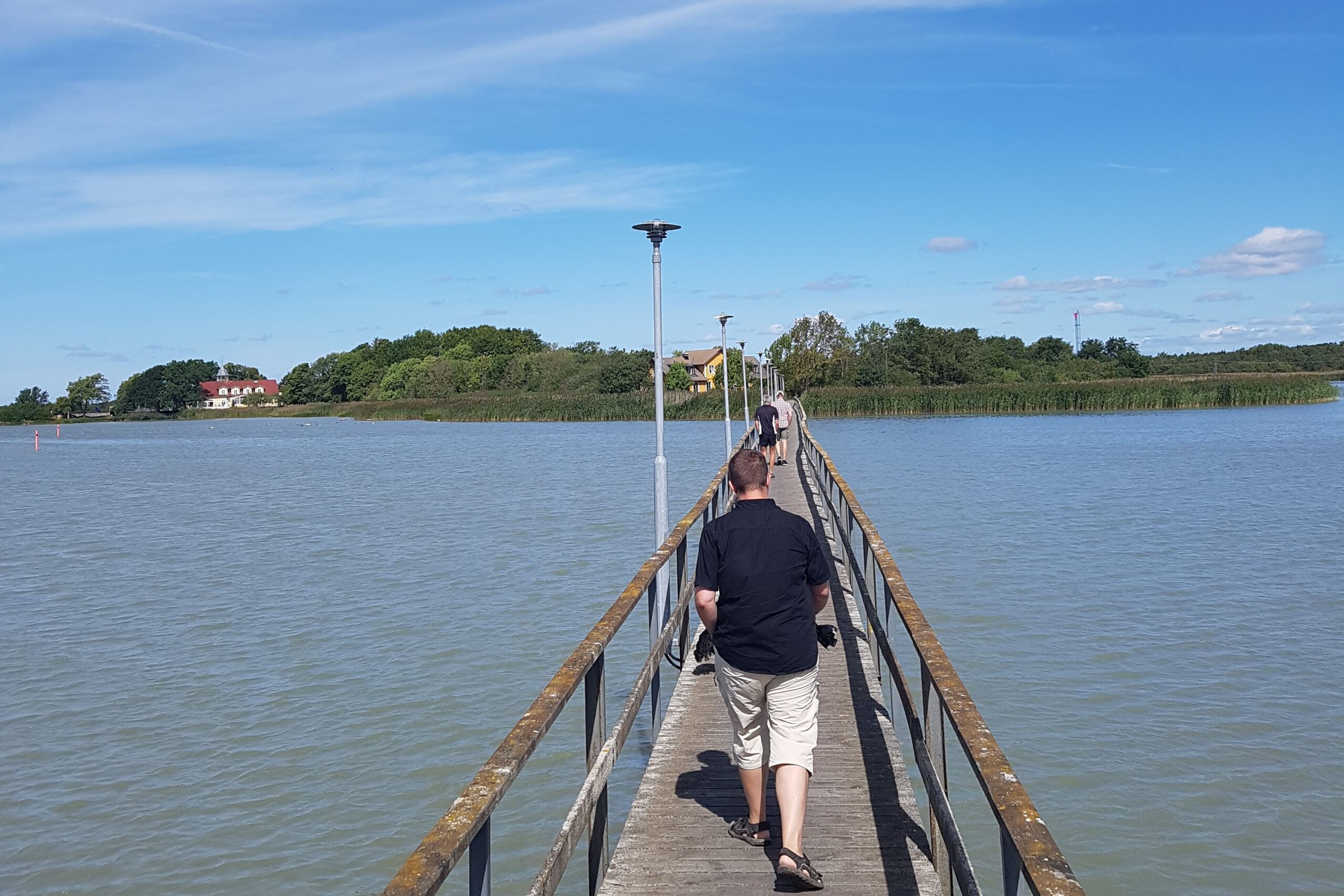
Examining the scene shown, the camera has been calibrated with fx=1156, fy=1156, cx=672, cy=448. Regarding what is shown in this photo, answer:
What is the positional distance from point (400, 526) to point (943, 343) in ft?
278

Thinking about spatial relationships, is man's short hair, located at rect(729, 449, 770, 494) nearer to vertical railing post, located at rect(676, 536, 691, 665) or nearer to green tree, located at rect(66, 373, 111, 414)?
vertical railing post, located at rect(676, 536, 691, 665)

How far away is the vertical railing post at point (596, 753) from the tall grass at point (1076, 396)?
6935cm

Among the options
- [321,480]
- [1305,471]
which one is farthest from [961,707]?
[321,480]

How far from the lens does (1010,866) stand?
3363 mm

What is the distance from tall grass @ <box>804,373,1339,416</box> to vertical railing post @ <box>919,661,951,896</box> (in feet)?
227

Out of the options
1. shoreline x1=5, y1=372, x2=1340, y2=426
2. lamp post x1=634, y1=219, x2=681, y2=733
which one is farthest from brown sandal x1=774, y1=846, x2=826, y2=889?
shoreline x1=5, y1=372, x2=1340, y2=426

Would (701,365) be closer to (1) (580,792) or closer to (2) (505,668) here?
(2) (505,668)

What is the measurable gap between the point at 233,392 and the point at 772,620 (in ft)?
624

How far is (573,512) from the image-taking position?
95.4 feet

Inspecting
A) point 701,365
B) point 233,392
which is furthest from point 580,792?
point 233,392

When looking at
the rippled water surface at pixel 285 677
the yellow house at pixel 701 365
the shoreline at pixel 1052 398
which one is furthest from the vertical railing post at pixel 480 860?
the yellow house at pixel 701 365

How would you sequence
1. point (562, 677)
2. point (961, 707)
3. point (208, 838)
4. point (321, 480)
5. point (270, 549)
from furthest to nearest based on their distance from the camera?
point (321, 480), point (270, 549), point (208, 838), point (562, 677), point (961, 707)

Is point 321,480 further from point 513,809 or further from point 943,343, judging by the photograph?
point 943,343

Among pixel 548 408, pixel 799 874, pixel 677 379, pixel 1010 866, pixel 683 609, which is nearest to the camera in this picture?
pixel 1010 866
